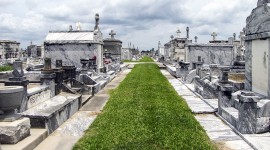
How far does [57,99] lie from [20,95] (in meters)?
3.65

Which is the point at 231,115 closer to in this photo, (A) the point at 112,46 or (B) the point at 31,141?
(B) the point at 31,141

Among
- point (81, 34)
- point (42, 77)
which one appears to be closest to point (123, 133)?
point (42, 77)

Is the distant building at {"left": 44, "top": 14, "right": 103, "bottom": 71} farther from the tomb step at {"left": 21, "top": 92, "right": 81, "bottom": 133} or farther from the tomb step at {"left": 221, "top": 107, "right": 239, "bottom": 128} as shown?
the tomb step at {"left": 221, "top": 107, "right": 239, "bottom": 128}

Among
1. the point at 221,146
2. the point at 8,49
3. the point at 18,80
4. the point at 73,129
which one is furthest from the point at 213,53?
the point at 8,49

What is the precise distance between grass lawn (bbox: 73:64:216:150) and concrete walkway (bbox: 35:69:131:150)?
22 cm

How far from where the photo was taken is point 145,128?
8078 mm

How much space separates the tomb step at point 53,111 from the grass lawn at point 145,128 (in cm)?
90

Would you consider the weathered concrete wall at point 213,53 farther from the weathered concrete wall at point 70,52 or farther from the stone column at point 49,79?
the stone column at point 49,79

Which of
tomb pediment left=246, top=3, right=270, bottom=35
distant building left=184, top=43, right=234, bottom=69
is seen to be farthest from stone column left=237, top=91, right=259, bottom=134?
distant building left=184, top=43, right=234, bottom=69

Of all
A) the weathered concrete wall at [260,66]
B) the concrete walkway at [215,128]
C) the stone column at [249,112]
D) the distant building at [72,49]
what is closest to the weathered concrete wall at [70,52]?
the distant building at [72,49]

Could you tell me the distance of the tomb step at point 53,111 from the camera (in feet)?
25.2

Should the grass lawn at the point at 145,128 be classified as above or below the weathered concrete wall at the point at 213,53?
below

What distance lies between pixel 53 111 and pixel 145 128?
7.78 feet

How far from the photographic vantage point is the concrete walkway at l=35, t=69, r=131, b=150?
272 inches
